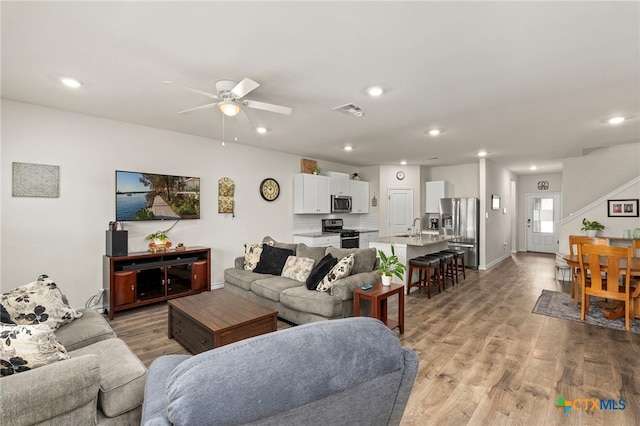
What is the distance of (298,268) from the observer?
401cm

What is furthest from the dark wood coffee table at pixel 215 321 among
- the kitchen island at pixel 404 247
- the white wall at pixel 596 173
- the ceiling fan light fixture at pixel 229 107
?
the white wall at pixel 596 173

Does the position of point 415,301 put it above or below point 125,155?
below

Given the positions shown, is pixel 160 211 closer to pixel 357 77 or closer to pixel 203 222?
pixel 203 222

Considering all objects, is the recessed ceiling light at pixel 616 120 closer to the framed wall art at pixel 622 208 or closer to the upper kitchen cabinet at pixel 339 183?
the framed wall art at pixel 622 208

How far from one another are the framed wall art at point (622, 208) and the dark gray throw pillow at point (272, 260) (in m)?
5.82

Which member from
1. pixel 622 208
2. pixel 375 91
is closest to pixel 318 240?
pixel 375 91

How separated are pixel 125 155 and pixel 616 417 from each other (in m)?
5.68

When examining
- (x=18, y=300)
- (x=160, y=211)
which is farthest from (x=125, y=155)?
(x=18, y=300)

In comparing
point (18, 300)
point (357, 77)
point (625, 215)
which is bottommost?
point (18, 300)

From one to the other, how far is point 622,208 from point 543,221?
Result: 15.3 feet

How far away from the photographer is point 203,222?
512 cm

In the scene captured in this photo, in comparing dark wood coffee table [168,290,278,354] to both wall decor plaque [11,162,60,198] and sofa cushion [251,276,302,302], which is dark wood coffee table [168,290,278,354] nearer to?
sofa cushion [251,276,302,302]

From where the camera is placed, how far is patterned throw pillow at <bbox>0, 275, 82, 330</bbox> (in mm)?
2223

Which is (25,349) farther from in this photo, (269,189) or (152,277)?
(269,189)
